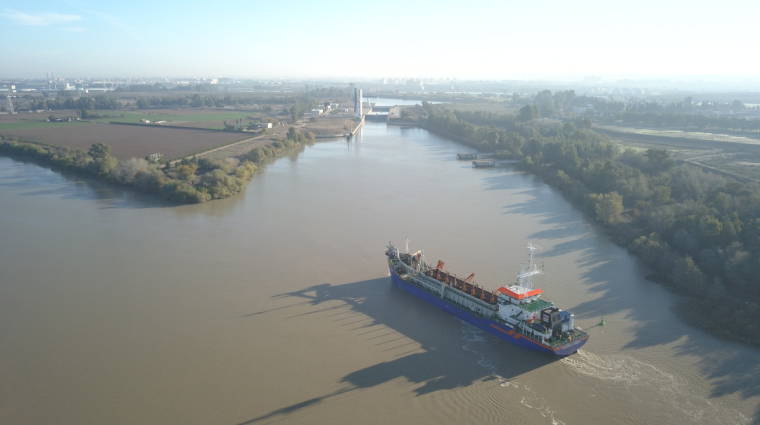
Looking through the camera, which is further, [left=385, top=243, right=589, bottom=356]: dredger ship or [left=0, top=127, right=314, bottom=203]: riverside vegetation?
[left=0, top=127, right=314, bottom=203]: riverside vegetation

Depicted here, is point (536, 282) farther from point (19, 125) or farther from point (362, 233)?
point (19, 125)

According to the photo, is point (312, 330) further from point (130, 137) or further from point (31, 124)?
point (31, 124)

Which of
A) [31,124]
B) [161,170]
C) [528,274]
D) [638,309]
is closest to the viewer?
[528,274]

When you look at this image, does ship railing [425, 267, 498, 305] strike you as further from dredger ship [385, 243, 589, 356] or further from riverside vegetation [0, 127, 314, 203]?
riverside vegetation [0, 127, 314, 203]

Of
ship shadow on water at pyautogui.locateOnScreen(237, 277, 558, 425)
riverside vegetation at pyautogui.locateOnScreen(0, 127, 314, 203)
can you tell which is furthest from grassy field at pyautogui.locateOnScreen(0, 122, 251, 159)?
ship shadow on water at pyautogui.locateOnScreen(237, 277, 558, 425)

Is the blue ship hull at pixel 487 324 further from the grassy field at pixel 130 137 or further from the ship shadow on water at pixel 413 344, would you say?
the grassy field at pixel 130 137

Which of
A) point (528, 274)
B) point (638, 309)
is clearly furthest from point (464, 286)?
point (638, 309)
